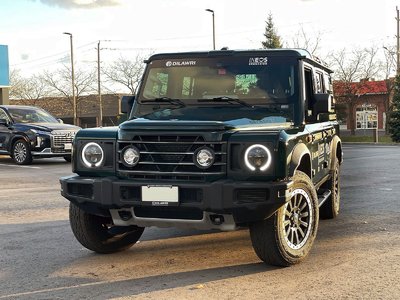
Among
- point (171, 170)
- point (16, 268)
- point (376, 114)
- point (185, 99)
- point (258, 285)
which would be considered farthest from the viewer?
point (376, 114)

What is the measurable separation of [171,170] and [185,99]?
4.23ft

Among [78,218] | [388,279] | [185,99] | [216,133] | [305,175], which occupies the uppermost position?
[185,99]

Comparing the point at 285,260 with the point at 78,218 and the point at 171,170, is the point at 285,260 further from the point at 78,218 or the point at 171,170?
the point at 78,218

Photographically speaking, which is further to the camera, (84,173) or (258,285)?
(84,173)

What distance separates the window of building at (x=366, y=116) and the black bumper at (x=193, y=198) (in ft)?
182

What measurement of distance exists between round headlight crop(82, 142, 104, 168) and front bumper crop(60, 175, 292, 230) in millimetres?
159

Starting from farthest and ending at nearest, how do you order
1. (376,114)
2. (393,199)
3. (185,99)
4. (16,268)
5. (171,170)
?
(376,114) < (393,199) < (185,99) < (16,268) < (171,170)

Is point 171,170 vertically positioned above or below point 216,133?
below

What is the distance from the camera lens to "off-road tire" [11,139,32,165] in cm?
1532

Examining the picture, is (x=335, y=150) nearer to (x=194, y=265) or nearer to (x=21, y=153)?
(x=194, y=265)

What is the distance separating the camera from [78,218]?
16.9 ft

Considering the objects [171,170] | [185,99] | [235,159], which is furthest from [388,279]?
[185,99]

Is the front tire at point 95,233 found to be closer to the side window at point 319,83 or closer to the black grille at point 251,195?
the black grille at point 251,195

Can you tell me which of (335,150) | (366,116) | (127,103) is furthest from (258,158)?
(366,116)
